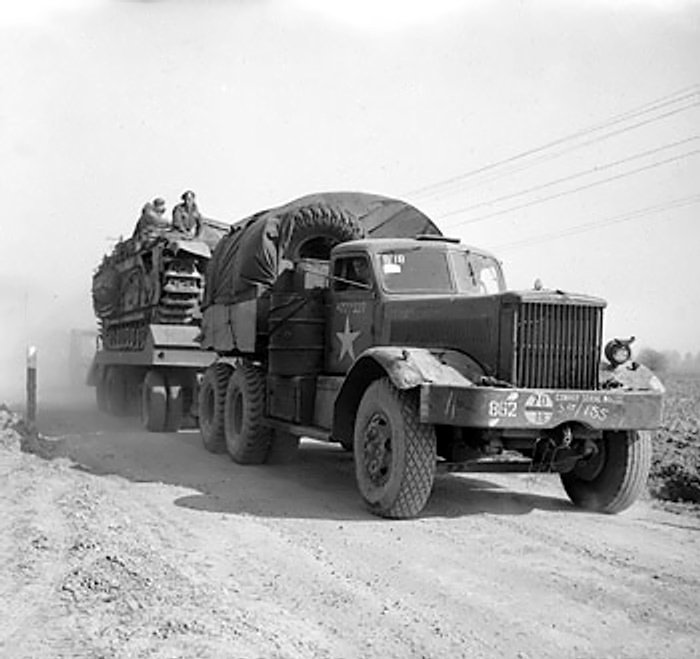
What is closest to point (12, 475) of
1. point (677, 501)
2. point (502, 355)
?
point (502, 355)

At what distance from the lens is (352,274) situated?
9328mm

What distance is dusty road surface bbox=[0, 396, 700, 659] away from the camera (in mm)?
4184

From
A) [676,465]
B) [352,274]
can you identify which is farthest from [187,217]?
[676,465]

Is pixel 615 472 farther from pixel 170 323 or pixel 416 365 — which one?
pixel 170 323

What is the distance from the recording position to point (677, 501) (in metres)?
9.13

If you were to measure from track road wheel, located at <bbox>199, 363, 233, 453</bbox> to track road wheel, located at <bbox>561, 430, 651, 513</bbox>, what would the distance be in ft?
16.1

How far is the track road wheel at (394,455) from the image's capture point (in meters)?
7.20

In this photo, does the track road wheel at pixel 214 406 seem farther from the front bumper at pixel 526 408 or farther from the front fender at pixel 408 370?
the front bumper at pixel 526 408

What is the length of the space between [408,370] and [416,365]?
0.10 meters

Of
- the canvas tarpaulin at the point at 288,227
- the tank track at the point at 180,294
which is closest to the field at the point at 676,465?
the canvas tarpaulin at the point at 288,227

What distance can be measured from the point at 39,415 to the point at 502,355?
40.1ft

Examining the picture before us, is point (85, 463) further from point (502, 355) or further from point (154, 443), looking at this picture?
point (502, 355)

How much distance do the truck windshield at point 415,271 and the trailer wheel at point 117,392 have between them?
9747 millimetres

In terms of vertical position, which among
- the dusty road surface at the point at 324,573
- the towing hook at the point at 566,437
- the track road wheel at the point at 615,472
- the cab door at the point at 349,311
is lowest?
the dusty road surface at the point at 324,573
